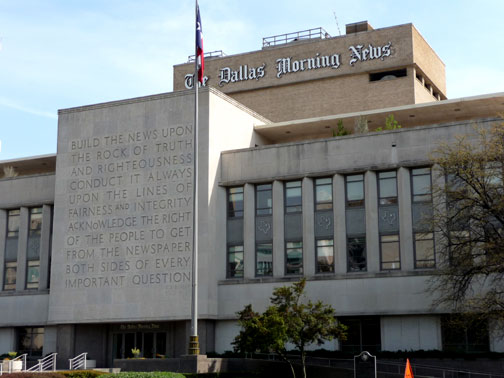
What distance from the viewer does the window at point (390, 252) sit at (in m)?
42.8

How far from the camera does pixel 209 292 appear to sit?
148ft

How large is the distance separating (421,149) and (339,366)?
12.5 meters

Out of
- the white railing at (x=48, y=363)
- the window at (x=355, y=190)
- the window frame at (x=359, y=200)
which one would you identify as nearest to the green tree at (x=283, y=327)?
the window frame at (x=359, y=200)

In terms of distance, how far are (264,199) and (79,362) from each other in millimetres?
14802

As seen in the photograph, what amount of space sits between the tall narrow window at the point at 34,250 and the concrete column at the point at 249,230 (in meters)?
15.2

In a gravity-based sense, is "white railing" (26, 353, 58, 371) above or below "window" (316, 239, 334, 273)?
below

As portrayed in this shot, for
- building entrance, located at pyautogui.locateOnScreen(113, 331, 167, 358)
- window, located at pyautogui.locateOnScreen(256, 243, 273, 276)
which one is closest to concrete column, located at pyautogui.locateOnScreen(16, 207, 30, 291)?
building entrance, located at pyautogui.locateOnScreen(113, 331, 167, 358)

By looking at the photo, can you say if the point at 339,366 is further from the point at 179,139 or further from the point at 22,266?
the point at 22,266

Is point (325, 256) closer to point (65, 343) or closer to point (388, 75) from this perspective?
point (65, 343)

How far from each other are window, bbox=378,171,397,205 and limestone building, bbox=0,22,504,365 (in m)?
0.06

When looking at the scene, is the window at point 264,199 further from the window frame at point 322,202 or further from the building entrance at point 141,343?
the building entrance at point 141,343

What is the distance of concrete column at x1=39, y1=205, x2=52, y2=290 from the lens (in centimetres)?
5150

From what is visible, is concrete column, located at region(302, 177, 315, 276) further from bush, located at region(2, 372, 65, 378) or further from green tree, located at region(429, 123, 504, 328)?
bush, located at region(2, 372, 65, 378)

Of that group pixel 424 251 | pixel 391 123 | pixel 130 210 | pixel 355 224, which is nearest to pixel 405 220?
pixel 424 251
